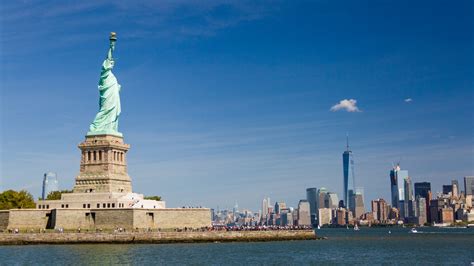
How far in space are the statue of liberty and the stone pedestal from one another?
74.3 inches

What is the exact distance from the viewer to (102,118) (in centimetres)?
8900

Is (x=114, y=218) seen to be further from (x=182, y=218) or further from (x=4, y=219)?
(x=4, y=219)

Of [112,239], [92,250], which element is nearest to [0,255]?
[92,250]

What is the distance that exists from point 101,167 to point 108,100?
969cm

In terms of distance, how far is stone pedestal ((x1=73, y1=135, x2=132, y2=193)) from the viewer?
84.8 meters

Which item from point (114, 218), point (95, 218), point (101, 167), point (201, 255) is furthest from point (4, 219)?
point (201, 255)

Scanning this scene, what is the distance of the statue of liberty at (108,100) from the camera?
8869cm

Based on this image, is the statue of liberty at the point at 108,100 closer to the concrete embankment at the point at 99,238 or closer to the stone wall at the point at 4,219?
the stone wall at the point at 4,219

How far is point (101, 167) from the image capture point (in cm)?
8569

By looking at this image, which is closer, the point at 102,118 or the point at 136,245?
the point at 136,245

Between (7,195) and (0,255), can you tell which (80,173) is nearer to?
(7,195)

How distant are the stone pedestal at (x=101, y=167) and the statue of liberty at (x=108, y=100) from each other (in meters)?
1.89

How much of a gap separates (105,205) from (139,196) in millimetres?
6635

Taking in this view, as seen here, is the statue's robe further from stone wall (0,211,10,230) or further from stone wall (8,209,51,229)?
stone wall (0,211,10,230)
